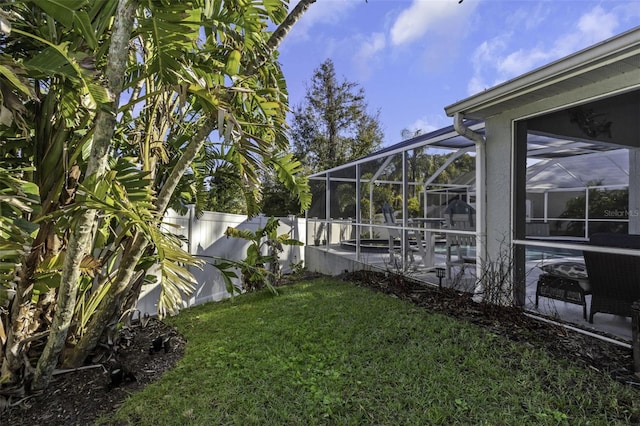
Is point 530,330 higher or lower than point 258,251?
lower

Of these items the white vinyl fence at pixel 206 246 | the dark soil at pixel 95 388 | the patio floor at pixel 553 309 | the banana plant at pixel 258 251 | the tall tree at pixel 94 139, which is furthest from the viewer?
the banana plant at pixel 258 251

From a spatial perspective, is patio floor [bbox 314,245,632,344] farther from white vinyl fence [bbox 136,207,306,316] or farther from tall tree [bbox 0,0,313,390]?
tall tree [bbox 0,0,313,390]

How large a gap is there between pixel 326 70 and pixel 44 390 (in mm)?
19687

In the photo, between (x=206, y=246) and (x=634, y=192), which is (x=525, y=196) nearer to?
(x=634, y=192)

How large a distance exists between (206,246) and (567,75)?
6.31 meters

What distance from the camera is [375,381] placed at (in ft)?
10.2

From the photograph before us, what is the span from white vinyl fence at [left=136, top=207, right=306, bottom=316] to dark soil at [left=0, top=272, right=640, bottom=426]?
2.47 ft

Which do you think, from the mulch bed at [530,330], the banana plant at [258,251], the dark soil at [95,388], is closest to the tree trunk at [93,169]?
the dark soil at [95,388]

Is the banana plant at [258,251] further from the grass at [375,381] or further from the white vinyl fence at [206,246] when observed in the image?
the grass at [375,381]

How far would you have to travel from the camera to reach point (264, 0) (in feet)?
11.3

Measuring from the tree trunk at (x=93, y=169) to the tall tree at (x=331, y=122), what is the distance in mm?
16985

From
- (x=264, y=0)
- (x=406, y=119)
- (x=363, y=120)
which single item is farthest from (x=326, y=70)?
(x=264, y=0)

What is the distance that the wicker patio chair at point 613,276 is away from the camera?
3428mm

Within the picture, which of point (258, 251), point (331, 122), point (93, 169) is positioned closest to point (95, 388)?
A: point (93, 169)
